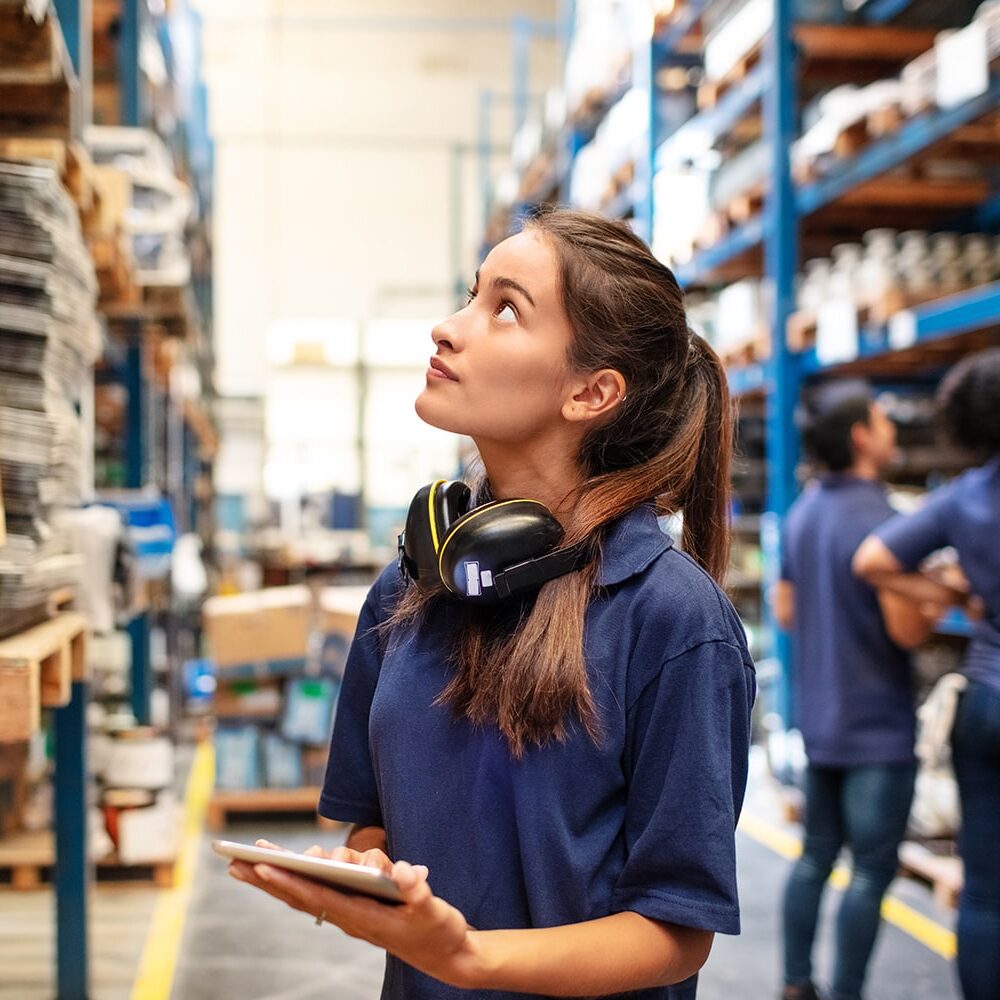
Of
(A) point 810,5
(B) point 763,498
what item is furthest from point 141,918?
(B) point 763,498

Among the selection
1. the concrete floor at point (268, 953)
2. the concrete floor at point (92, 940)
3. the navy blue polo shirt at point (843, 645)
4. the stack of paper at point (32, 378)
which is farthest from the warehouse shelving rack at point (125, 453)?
the navy blue polo shirt at point (843, 645)

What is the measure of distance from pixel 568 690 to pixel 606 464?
330 mm

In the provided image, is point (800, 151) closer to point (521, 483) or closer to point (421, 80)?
point (521, 483)

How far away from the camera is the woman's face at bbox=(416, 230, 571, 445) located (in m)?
1.47

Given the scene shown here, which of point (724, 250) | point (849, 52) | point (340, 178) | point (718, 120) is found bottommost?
point (724, 250)

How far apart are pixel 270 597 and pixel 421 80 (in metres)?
13.3

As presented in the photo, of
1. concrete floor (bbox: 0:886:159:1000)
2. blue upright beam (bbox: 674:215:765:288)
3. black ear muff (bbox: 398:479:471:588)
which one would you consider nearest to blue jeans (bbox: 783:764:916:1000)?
concrete floor (bbox: 0:886:159:1000)

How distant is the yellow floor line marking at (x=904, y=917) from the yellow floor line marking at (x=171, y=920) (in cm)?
220

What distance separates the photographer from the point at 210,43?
16.9 metres

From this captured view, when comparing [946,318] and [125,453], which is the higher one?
[946,318]

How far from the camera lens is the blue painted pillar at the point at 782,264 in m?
6.02

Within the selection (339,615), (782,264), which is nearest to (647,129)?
(782,264)

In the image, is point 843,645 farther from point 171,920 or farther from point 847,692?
point 171,920

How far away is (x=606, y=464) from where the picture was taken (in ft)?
5.11
